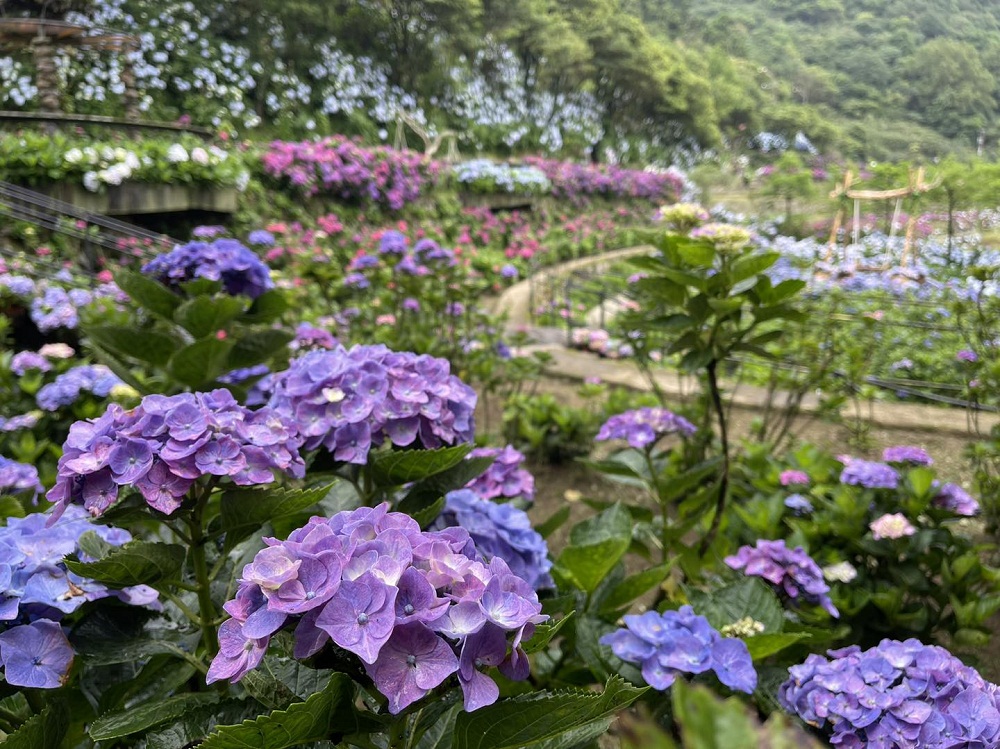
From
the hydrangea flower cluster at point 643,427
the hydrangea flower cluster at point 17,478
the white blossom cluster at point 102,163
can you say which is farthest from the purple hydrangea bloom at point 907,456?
the white blossom cluster at point 102,163

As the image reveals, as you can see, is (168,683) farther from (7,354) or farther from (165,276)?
(7,354)

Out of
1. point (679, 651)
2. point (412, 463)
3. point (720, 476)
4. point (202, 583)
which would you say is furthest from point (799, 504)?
point (202, 583)

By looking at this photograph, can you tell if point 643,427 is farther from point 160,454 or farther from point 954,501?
point 160,454

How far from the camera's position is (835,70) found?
37094 mm

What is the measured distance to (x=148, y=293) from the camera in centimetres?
143

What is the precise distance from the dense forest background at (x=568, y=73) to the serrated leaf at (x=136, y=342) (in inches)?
384

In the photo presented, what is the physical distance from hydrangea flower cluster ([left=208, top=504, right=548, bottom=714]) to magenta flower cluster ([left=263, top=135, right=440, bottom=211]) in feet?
27.2

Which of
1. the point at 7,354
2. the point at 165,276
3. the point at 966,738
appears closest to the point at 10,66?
the point at 7,354

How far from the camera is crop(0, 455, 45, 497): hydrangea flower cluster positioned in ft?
3.36

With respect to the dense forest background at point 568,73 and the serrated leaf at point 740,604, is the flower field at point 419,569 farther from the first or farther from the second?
the dense forest background at point 568,73

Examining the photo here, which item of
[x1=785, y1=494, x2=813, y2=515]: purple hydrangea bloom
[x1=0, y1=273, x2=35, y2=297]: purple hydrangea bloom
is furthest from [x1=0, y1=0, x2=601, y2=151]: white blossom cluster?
[x1=785, y1=494, x2=813, y2=515]: purple hydrangea bloom

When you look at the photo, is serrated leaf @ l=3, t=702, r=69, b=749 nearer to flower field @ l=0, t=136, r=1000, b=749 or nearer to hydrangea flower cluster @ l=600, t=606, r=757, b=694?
flower field @ l=0, t=136, r=1000, b=749

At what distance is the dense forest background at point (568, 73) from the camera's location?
11242 mm

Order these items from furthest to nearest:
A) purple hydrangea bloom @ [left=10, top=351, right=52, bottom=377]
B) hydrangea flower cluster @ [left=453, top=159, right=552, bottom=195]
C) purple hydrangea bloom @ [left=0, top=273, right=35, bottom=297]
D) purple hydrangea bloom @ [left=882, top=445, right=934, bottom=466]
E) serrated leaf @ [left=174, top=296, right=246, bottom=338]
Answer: hydrangea flower cluster @ [left=453, top=159, right=552, bottom=195] < purple hydrangea bloom @ [left=0, top=273, right=35, bottom=297] < purple hydrangea bloom @ [left=10, top=351, right=52, bottom=377] < purple hydrangea bloom @ [left=882, top=445, right=934, bottom=466] < serrated leaf @ [left=174, top=296, right=246, bottom=338]
